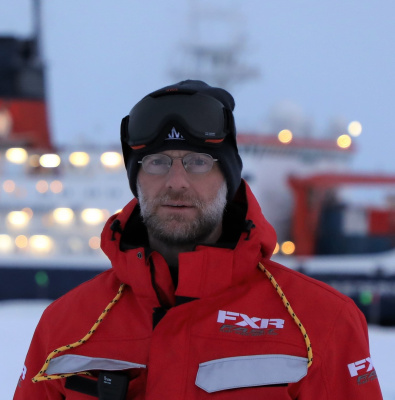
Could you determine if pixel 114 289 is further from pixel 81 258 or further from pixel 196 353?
pixel 81 258

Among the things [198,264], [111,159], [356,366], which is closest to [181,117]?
[198,264]

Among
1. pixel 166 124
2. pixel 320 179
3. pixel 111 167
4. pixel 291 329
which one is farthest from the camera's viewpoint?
pixel 111 167

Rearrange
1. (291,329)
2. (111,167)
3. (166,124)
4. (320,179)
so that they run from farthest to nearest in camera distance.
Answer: (111,167)
(320,179)
(166,124)
(291,329)

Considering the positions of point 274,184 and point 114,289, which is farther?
point 274,184

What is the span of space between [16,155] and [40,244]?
2.06 meters

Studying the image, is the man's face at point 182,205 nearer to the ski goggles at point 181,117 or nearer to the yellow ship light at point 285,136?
the ski goggles at point 181,117

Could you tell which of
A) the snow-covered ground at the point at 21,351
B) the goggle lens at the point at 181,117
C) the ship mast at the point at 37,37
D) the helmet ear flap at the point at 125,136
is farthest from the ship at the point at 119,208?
the goggle lens at the point at 181,117

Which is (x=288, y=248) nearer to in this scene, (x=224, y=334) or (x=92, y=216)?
(x=92, y=216)

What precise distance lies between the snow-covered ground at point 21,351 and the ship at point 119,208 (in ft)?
17.1

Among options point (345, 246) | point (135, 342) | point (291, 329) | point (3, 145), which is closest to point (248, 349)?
point (291, 329)

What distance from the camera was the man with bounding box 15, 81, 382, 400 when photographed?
54.8 inches

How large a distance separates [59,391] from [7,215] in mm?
10439

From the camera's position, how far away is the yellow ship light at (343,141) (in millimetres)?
12195

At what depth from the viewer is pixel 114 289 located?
167 cm
